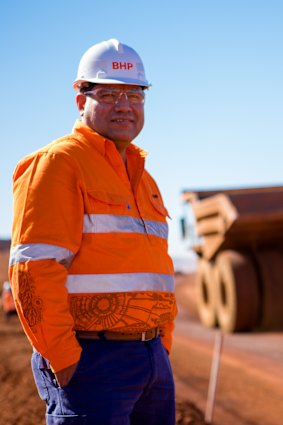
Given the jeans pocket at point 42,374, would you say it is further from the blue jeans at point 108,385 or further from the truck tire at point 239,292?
the truck tire at point 239,292

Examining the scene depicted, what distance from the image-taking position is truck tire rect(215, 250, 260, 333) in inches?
445

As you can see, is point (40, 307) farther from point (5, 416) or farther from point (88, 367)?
point (5, 416)

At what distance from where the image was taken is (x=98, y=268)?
8.05ft

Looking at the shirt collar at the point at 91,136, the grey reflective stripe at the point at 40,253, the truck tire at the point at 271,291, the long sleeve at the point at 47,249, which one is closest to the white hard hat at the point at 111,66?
the shirt collar at the point at 91,136

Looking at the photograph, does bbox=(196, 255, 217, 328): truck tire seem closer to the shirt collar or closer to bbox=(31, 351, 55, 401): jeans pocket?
the shirt collar

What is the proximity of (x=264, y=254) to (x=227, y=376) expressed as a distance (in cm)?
359

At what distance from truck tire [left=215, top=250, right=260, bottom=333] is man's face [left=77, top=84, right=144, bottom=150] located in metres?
8.84

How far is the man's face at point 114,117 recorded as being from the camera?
2701 millimetres

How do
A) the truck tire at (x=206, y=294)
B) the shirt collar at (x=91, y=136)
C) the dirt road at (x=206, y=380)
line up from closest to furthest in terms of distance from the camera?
the shirt collar at (x=91, y=136) < the dirt road at (x=206, y=380) < the truck tire at (x=206, y=294)

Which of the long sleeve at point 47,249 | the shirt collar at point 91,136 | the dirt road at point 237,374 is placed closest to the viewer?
the long sleeve at point 47,249

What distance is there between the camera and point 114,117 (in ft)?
8.86

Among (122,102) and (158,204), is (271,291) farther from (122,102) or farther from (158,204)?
(122,102)

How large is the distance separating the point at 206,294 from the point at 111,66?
1079 centimetres

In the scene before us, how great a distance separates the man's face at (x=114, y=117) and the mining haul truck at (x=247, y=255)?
26.7 ft
